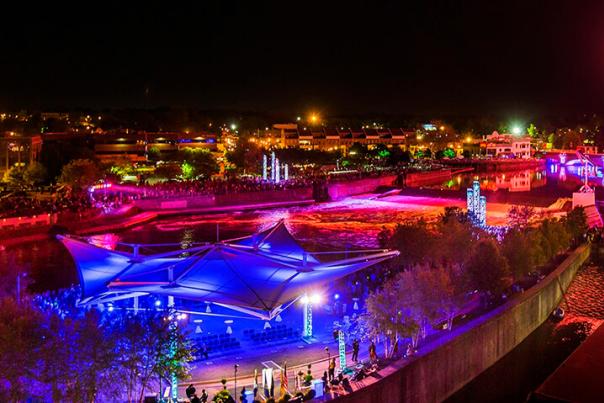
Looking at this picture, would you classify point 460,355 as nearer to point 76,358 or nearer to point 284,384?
point 284,384

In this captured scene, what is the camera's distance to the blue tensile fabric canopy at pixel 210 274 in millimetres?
17125

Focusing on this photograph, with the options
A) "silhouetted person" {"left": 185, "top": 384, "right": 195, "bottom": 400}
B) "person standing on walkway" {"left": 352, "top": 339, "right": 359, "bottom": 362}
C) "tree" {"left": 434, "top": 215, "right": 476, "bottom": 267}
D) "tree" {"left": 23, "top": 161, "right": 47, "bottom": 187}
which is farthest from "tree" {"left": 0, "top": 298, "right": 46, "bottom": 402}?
"tree" {"left": 23, "top": 161, "right": 47, "bottom": 187}

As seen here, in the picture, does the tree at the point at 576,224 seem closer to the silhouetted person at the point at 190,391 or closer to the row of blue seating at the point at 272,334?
the row of blue seating at the point at 272,334

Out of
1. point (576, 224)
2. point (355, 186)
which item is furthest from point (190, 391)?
point (355, 186)

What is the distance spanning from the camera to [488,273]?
20.5 meters

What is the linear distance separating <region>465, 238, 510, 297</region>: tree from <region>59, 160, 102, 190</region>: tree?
4310cm

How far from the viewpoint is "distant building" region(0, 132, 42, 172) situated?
6631 centimetres

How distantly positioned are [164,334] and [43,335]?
222 centimetres

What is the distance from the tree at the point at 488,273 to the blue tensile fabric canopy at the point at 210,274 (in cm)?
345

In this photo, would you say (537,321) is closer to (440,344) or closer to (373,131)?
(440,344)

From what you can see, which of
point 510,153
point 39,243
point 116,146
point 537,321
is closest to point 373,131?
point 510,153

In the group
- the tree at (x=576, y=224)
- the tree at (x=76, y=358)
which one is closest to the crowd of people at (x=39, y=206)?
the tree at (x=576, y=224)

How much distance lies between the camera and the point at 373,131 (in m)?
142

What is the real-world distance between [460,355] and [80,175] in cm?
4666
